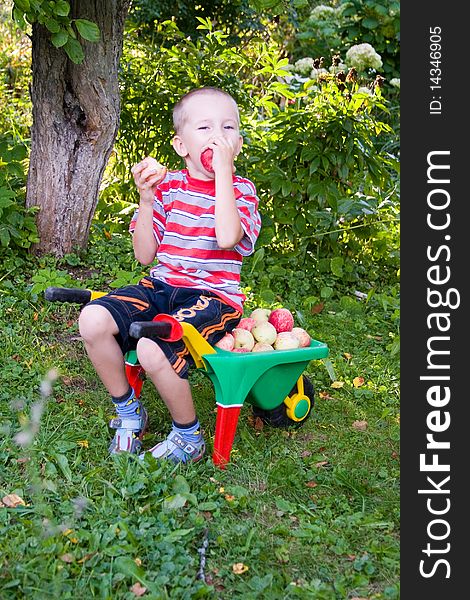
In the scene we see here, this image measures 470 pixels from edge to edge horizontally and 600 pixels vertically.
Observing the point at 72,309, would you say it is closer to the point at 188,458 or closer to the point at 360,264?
the point at 188,458

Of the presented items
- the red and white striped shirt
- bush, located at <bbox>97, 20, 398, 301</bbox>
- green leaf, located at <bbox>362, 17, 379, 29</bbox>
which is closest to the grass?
the red and white striped shirt

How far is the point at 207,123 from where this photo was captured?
113 inches

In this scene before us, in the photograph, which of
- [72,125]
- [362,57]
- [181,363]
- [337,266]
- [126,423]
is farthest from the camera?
[362,57]

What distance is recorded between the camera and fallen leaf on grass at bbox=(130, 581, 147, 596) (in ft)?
6.77

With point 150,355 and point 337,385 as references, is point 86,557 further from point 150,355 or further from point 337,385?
point 337,385

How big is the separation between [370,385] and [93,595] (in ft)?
5.87

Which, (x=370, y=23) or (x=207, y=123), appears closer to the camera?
(x=207, y=123)

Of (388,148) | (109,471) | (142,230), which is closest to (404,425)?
(109,471)

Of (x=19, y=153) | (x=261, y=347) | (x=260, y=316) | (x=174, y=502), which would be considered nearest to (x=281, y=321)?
(x=260, y=316)

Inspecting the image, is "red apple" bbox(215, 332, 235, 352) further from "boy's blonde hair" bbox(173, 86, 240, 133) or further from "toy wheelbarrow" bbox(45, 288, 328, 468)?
"boy's blonde hair" bbox(173, 86, 240, 133)

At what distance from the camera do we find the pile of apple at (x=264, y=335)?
2.88m

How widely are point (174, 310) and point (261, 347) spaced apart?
32 centimetres

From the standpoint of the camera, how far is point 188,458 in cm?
275

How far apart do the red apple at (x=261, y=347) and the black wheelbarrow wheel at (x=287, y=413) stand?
25 cm
